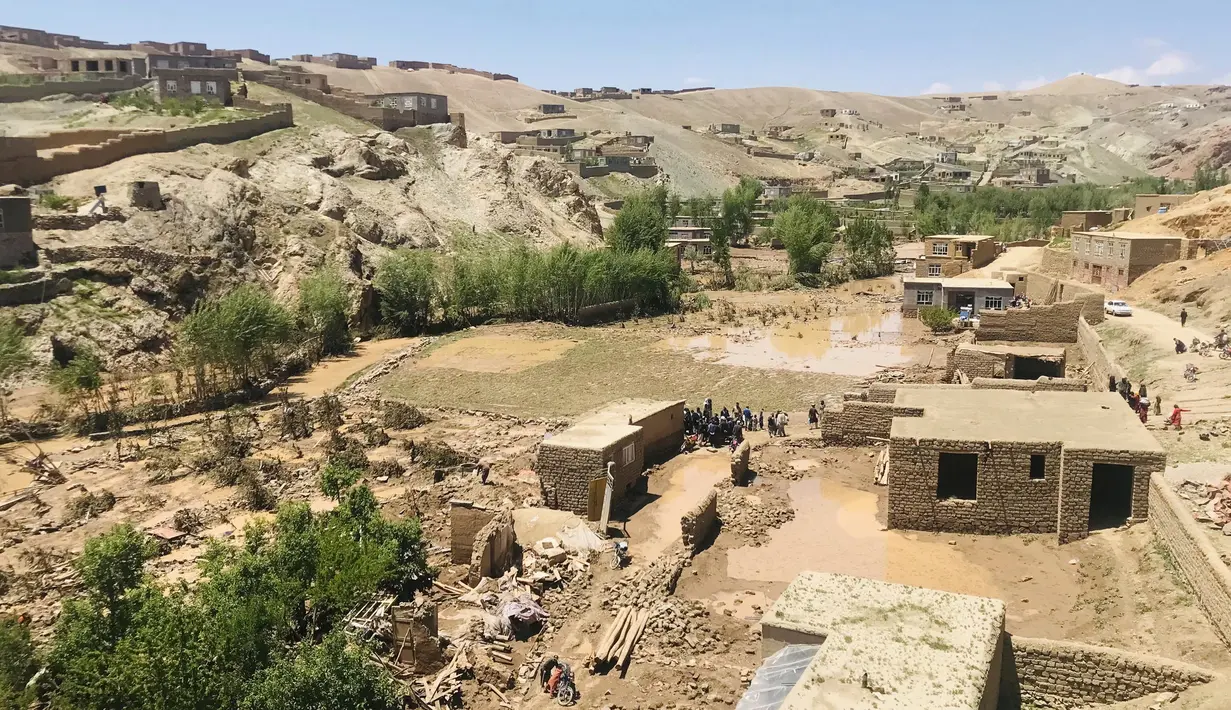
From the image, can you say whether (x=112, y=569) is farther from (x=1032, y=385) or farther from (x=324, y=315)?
(x=324, y=315)

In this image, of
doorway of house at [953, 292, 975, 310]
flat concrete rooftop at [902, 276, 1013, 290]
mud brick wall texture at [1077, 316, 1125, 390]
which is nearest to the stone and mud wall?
mud brick wall texture at [1077, 316, 1125, 390]

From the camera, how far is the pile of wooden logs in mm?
11094

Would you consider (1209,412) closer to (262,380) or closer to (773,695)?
(773,695)

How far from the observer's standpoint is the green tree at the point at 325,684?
9281mm

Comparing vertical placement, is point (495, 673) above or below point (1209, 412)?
below

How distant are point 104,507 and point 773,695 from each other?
51.4 feet

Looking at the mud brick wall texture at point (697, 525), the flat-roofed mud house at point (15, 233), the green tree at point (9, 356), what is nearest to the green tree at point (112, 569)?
the mud brick wall texture at point (697, 525)

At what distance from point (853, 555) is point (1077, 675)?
4.68m

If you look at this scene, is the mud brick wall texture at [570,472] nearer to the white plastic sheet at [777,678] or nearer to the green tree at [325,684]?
the green tree at [325,684]

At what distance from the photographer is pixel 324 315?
35.8 m

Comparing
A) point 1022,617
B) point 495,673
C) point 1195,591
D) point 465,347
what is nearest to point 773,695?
point 495,673

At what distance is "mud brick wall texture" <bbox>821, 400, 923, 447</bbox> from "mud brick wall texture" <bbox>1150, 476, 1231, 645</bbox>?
6185mm

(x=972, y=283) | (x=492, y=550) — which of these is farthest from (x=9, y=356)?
(x=972, y=283)

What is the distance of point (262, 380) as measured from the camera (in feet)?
101
